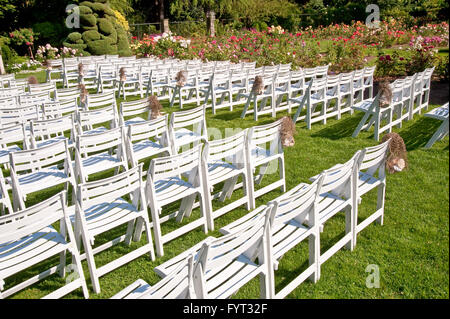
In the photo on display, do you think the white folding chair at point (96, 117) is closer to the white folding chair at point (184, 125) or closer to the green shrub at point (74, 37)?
the white folding chair at point (184, 125)

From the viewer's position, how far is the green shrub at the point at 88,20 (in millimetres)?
21531

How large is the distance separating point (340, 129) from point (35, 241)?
639 cm

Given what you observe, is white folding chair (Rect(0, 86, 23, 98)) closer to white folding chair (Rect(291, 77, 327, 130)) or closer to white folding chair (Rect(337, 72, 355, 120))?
white folding chair (Rect(291, 77, 327, 130))

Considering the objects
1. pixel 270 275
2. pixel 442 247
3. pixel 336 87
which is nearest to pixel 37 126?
pixel 270 275

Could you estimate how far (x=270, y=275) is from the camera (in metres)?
2.83

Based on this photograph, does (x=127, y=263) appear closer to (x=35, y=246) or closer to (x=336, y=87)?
(x=35, y=246)

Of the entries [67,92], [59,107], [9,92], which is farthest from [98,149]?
[9,92]

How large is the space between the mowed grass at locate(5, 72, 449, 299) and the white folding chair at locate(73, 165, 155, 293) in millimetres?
188

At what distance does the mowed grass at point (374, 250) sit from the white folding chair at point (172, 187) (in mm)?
184

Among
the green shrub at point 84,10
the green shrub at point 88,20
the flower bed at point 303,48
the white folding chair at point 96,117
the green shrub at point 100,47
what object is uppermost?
the green shrub at point 84,10

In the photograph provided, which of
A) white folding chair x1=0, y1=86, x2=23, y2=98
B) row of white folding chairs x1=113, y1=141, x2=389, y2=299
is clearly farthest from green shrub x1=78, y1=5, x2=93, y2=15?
row of white folding chairs x1=113, y1=141, x2=389, y2=299

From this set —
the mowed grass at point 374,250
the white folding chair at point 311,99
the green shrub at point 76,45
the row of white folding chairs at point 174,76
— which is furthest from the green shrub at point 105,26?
the mowed grass at point 374,250

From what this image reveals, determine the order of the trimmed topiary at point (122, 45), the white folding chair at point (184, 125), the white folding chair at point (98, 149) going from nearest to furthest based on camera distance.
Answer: the white folding chair at point (98, 149)
the white folding chair at point (184, 125)
the trimmed topiary at point (122, 45)
